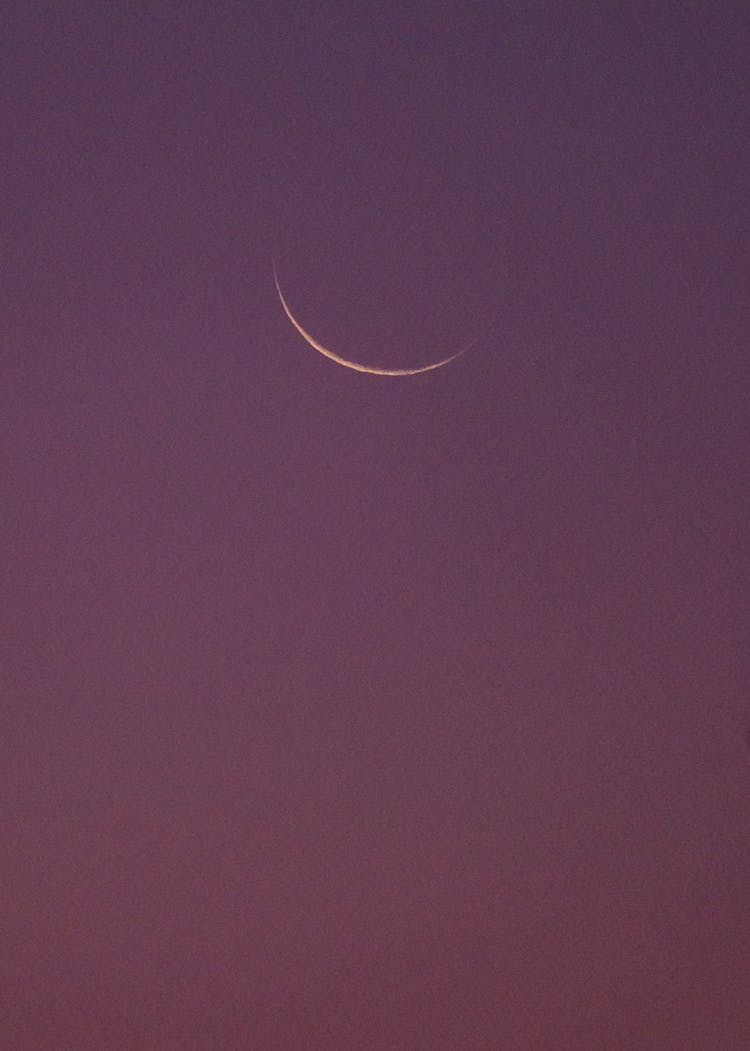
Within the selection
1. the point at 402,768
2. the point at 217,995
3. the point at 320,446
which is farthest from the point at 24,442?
the point at 217,995

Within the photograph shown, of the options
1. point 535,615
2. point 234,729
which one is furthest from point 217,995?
point 535,615

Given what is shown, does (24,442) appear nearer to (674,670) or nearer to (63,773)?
(63,773)

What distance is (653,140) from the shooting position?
6.43ft

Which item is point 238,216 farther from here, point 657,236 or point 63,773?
point 63,773

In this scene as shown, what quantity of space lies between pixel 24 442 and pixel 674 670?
132cm

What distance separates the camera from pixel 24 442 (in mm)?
1932

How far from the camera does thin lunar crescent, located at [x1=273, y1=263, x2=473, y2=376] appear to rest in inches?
76.7

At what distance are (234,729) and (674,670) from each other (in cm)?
85

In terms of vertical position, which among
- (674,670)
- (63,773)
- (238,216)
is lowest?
Answer: (63,773)

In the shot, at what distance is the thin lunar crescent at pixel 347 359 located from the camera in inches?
76.7

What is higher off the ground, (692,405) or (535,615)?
(692,405)

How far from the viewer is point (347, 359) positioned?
6.42 ft

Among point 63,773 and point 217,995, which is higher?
point 63,773

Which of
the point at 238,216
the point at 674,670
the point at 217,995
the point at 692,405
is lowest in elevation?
the point at 217,995
